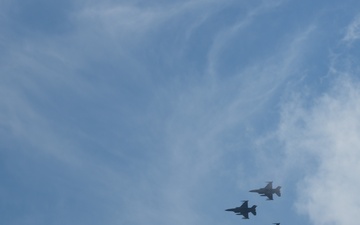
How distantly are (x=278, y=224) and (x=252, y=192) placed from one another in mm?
16766

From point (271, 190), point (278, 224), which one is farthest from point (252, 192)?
point (278, 224)

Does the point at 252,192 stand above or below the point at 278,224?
above

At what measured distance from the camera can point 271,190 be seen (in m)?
153

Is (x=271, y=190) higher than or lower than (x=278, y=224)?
higher

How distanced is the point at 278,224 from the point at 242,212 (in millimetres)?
13721

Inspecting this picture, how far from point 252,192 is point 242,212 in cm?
757

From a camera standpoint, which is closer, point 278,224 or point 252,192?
point 278,224

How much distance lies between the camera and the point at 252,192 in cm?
15625

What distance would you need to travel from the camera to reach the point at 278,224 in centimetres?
14175

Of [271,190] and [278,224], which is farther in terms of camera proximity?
[271,190]

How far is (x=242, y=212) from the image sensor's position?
15225 cm

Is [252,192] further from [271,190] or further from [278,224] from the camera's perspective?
[278,224]
